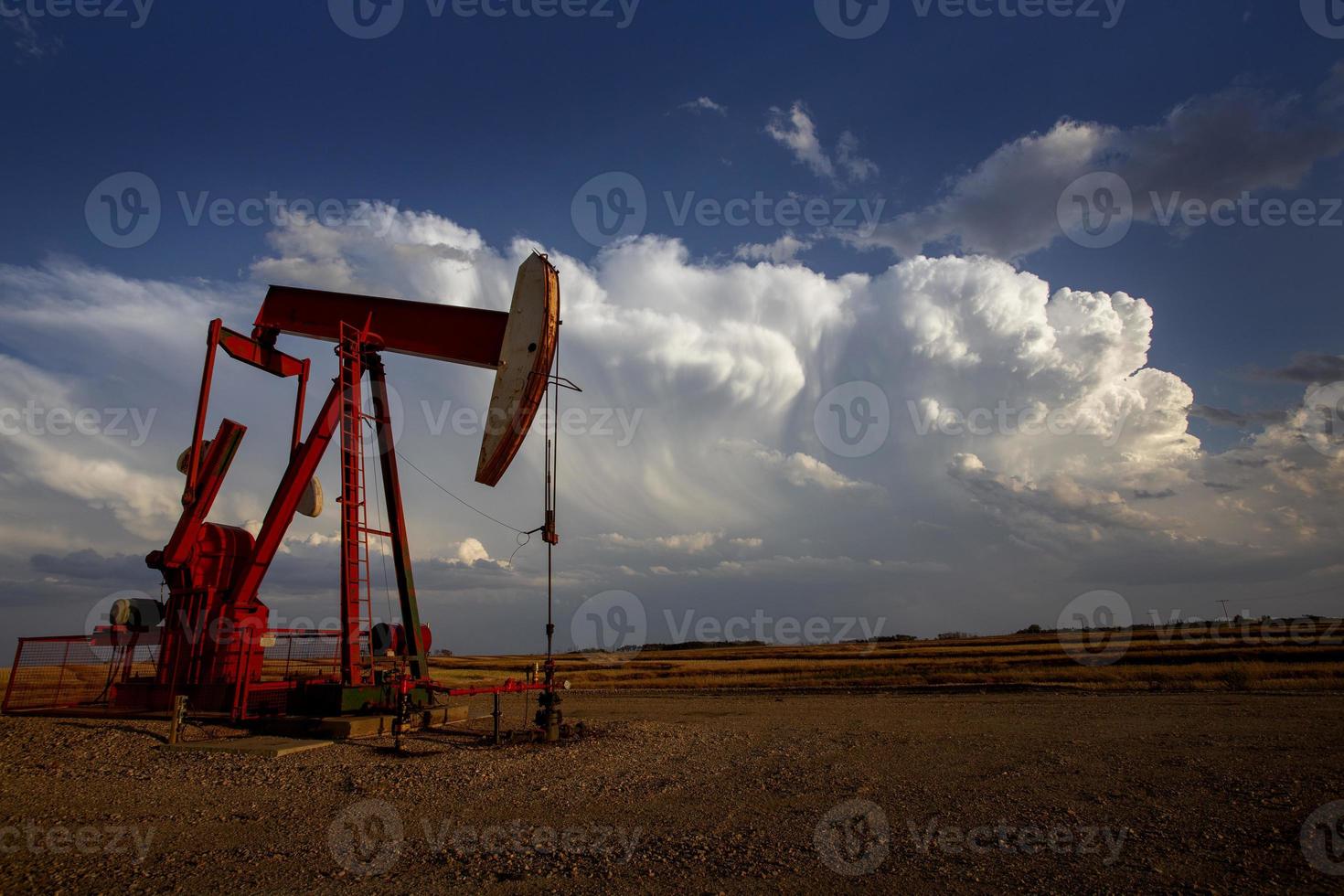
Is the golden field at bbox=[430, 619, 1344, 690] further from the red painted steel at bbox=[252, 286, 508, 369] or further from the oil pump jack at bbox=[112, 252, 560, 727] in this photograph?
the red painted steel at bbox=[252, 286, 508, 369]

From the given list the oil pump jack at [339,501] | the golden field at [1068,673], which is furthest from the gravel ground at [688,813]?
the golden field at [1068,673]

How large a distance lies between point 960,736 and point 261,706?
1119 centimetres

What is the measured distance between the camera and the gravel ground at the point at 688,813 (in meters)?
5.11

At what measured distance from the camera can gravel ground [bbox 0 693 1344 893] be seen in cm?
511

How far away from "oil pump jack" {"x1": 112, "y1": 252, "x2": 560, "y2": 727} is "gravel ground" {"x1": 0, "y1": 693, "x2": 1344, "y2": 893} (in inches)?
46.2

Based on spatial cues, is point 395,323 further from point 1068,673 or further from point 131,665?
point 1068,673

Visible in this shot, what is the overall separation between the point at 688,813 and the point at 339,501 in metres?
7.49

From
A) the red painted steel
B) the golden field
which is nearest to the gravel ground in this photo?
the red painted steel

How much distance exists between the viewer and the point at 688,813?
6918mm

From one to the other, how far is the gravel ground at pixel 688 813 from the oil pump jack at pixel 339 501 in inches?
46.2

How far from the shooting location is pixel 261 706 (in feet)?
38.0

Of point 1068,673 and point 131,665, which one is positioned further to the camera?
point 1068,673

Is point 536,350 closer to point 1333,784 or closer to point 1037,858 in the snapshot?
point 1037,858

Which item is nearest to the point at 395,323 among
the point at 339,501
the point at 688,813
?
the point at 339,501
